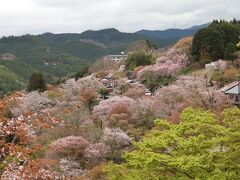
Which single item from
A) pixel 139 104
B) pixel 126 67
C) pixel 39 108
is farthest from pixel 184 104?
pixel 126 67

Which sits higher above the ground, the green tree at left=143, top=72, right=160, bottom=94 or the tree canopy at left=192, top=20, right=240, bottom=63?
the tree canopy at left=192, top=20, right=240, bottom=63

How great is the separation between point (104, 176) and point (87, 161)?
14.6 feet

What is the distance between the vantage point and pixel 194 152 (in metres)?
11.2

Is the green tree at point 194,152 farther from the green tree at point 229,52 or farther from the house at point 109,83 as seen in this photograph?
the house at point 109,83

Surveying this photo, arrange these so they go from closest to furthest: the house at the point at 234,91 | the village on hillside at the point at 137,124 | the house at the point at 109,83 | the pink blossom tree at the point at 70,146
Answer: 1. the village on hillside at the point at 137,124
2. the pink blossom tree at the point at 70,146
3. the house at the point at 234,91
4. the house at the point at 109,83

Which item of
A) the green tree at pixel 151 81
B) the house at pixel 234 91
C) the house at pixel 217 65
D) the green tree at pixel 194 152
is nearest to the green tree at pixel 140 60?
the green tree at pixel 151 81

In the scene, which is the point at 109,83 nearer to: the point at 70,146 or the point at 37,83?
the point at 37,83

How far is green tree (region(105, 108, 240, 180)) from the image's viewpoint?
34.5ft

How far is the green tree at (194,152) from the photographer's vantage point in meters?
10.5

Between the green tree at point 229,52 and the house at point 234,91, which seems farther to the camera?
the green tree at point 229,52

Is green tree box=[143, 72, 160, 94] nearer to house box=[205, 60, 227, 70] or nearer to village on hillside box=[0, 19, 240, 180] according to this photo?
village on hillside box=[0, 19, 240, 180]

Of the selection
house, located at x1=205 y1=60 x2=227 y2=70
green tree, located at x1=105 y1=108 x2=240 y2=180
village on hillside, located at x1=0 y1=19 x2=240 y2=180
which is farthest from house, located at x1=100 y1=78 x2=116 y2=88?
green tree, located at x1=105 y1=108 x2=240 y2=180

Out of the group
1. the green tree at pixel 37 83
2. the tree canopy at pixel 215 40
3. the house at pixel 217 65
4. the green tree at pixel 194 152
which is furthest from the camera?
the green tree at pixel 37 83

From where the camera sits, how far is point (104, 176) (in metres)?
21.8
